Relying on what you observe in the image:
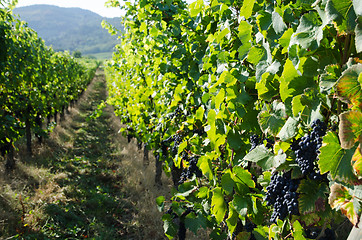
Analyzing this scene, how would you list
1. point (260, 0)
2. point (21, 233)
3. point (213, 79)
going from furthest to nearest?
point (21, 233) → point (213, 79) → point (260, 0)

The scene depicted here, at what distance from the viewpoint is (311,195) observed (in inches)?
54.1

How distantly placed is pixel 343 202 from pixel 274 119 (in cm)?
54

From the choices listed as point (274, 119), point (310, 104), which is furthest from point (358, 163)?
point (274, 119)

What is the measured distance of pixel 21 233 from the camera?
161 inches

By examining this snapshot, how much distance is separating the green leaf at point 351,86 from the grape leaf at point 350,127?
7cm

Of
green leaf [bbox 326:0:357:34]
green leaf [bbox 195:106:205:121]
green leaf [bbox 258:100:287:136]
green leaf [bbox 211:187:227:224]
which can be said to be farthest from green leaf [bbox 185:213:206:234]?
green leaf [bbox 326:0:357:34]

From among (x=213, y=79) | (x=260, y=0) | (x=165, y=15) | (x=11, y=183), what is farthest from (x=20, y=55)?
(x=260, y=0)

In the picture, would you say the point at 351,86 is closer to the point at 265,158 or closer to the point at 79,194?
the point at 265,158

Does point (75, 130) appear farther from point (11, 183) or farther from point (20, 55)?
point (11, 183)

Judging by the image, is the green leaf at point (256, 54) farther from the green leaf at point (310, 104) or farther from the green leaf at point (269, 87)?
the green leaf at point (310, 104)

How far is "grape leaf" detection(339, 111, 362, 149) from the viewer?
945mm

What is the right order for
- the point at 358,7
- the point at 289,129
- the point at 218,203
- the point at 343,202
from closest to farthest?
the point at 358,7, the point at 343,202, the point at 289,129, the point at 218,203

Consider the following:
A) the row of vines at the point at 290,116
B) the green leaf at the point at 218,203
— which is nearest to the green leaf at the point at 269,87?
the row of vines at the point at 290,116

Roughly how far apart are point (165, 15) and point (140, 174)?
4.20 metres
